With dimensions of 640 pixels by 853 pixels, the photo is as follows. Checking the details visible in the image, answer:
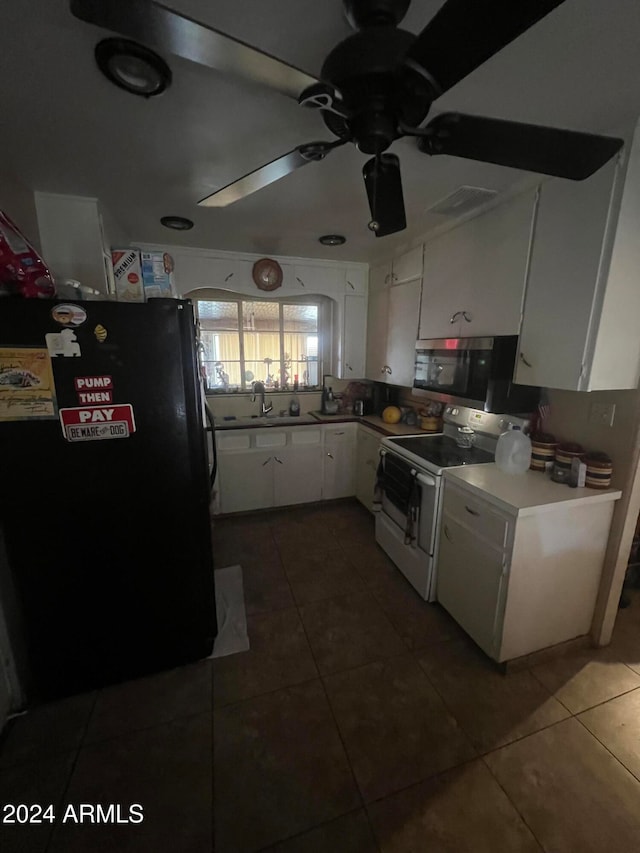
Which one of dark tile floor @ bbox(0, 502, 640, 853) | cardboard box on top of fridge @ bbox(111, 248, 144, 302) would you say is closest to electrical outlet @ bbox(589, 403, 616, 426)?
dark tile floor @ bbox(0, 502, 640, 853)

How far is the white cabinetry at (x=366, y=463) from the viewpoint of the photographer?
3.03 m

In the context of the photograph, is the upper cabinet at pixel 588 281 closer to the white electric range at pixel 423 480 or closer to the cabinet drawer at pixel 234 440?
the white electric range at pixel 423 480

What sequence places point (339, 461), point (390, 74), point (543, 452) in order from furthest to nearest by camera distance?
point (339, 461)
point (543, 452)
point (390, 74)

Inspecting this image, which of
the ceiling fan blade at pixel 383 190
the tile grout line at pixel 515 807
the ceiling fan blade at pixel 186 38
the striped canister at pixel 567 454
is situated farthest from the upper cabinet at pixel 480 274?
the tile grout line at pixel 515 807

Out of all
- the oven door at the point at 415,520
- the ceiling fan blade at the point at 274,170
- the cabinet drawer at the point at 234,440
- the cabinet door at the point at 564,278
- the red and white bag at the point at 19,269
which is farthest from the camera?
the cabinet drawer at the point at 234,440

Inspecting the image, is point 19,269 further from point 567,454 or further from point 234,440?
point 567,454

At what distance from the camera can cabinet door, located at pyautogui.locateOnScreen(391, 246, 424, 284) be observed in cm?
260

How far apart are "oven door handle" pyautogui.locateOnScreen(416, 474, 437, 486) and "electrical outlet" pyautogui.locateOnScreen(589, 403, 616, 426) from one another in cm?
84

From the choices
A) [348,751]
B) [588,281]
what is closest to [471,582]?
[348,751]

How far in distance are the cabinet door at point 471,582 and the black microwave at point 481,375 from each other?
702 millimetres

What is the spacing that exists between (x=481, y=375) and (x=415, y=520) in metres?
0.96

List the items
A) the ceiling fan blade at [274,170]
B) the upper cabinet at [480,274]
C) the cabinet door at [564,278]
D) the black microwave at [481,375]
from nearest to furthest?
1. the ceiling fan blade at [274,170]
2. the cabinet door at [564,278]
3. the upper cabinet at [480,274]
4. the black microwave at [481,375]

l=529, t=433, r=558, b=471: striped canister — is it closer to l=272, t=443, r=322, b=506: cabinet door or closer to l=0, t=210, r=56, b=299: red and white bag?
l=272, t=443, r=322, b=506: cabinet door

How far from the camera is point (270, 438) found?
3127 millimetres
